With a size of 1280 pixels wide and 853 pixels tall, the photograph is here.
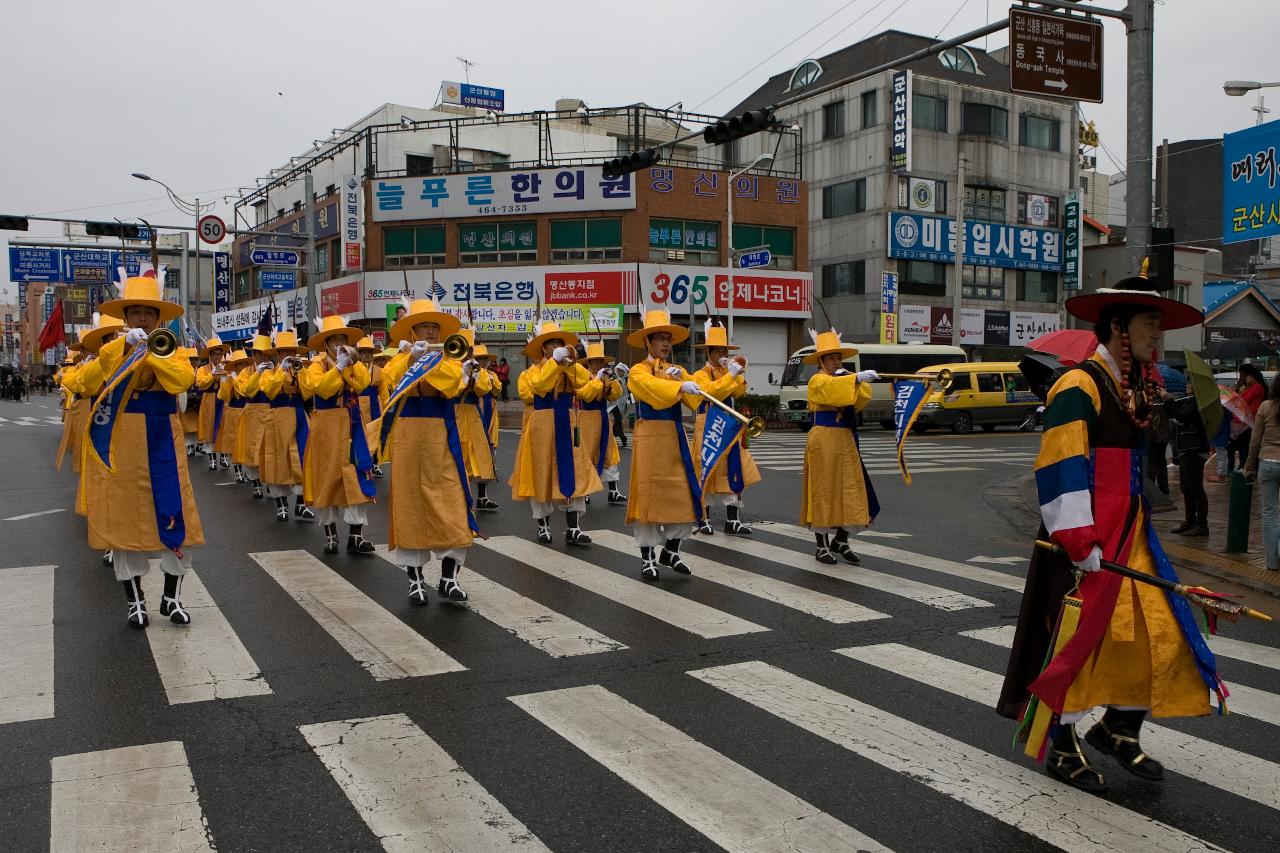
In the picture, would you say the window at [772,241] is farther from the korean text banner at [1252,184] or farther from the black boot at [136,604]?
the black boot at [136,604]

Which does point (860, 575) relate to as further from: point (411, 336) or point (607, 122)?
point (607, 122)

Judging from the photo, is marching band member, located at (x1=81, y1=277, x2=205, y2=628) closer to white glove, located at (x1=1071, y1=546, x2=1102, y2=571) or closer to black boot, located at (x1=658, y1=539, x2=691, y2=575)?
black boot, located at (x1=658, y1=539, x2=691, y2=575)

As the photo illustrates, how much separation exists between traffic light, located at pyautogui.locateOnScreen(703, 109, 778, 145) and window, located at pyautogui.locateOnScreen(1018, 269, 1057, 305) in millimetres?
32677

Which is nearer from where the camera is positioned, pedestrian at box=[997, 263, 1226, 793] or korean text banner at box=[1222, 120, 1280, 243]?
pedestrian at box=[997, 263, 1226, 793]

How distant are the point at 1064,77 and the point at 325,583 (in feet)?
31.0

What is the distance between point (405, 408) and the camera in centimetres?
741

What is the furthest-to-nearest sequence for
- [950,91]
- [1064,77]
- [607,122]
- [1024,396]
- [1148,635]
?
1. [607,122]
2. [950,91]
3. [1024,396]
4. [1064,77]
5. [1148,635]

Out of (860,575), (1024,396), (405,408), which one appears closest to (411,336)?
(405,408)

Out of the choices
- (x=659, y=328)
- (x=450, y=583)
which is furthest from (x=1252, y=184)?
(x=450, y=583)

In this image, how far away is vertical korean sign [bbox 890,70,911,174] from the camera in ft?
128

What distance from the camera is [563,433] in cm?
1062

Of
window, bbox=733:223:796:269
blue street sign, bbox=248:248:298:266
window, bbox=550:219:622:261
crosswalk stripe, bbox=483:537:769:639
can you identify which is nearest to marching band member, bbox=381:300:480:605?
crosswalk stripe, bbox=483:537:769:639

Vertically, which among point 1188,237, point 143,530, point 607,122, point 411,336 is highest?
point 607,122

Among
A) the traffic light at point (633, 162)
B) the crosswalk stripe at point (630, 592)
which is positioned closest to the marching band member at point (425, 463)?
the crosswalk stripe at point (630, 592)
